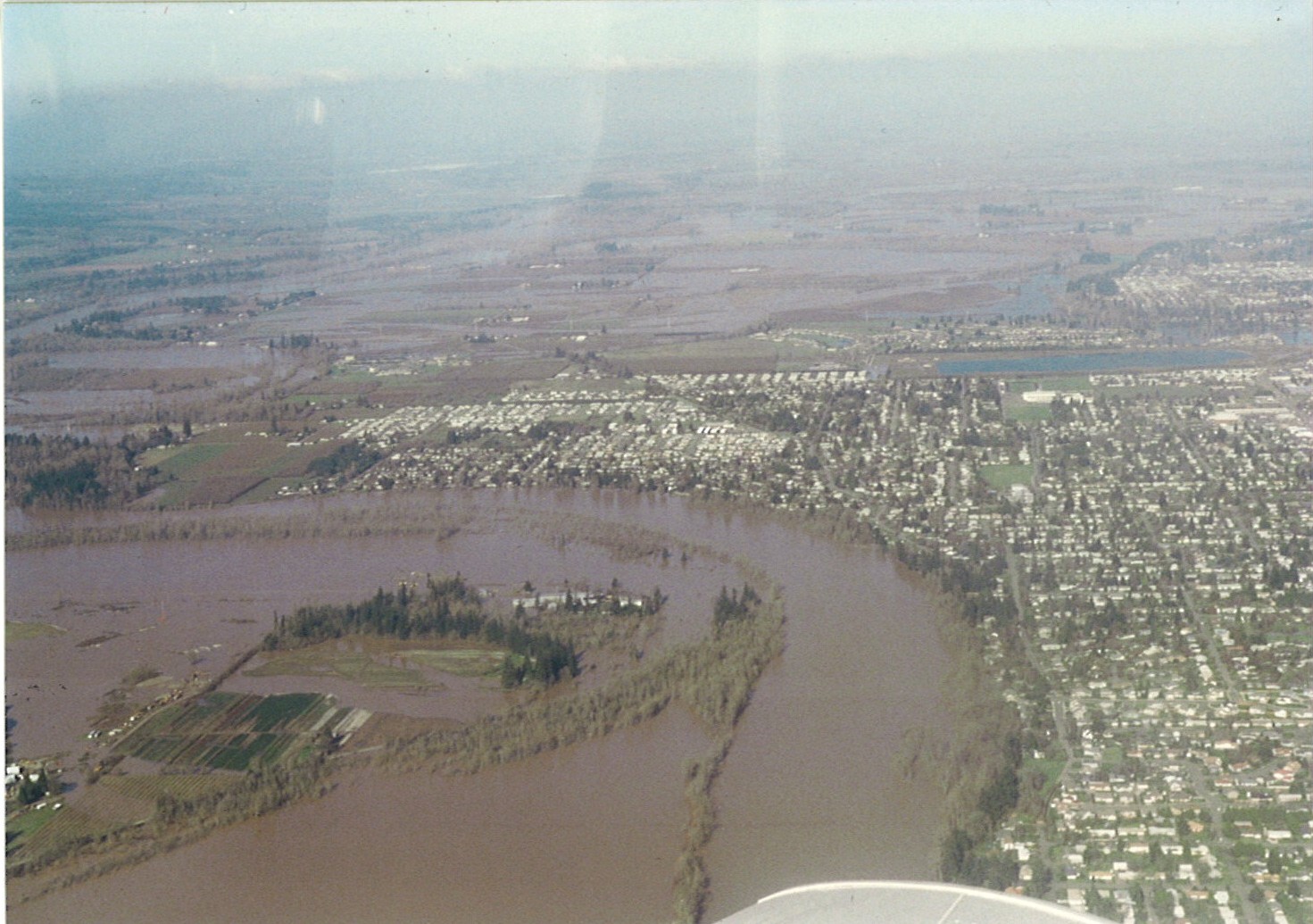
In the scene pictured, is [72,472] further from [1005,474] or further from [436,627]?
[1005,474]

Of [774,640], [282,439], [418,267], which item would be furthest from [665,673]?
[418,267]

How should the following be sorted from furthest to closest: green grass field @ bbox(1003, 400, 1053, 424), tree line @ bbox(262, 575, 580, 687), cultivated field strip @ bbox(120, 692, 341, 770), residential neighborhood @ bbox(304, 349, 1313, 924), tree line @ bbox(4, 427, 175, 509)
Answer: green grass field @ bbox(1003, 400, 1053, 424)
tree line @ bbox(4, 427, 175, 509)
tree line @ bbox(262, 575, 580, 687)
cultivated field strip @ bbox(120, 692, 341, 770)
residential neighborhood @ bbox(304, 349, 1313, 924)

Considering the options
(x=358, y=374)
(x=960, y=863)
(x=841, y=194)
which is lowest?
(x=960, y=863)

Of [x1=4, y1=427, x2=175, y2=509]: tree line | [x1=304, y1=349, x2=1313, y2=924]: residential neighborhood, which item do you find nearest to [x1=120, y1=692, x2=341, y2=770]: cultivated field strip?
[x1=304, y1=349, x2=1313, y2=924]: residential neighborhood

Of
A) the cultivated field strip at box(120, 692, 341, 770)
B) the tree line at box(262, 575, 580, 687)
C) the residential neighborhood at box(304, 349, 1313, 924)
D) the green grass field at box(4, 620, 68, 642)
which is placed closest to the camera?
the residential neighborhood at box(304, 349, 1313, 924)

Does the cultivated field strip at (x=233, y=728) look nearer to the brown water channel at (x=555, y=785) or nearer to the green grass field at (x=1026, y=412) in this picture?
the brown water channel at (x=555, y=785)

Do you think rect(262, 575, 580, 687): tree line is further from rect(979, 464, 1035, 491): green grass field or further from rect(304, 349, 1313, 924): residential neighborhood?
rect(979, 464, 1035, 491): green grass field

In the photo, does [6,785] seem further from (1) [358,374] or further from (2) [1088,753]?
(1) [358,374]

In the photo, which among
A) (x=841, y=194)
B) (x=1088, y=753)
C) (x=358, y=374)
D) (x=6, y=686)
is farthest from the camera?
(x=841, y=194)

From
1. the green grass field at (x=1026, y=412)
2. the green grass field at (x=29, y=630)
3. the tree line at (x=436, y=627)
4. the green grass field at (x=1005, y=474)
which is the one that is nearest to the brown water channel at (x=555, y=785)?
the green grass field at (x=29, y=630)
